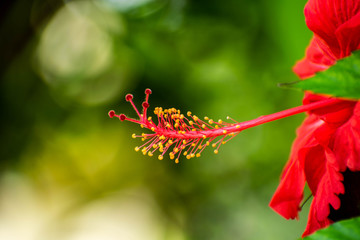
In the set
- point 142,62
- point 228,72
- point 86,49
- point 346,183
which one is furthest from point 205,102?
point 346,183

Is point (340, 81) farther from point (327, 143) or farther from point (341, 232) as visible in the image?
point (327, 143)

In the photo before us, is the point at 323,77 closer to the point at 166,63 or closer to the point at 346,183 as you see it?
the point at 346,183

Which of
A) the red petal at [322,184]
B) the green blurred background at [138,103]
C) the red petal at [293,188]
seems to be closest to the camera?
the red petal at [322,184]

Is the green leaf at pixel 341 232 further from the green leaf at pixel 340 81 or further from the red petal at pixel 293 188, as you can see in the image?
the red petal at pixel 293 188

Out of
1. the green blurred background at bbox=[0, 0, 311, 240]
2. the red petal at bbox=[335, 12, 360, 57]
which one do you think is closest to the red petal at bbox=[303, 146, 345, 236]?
the red petal at bbox=[335, 12, 360, 57]

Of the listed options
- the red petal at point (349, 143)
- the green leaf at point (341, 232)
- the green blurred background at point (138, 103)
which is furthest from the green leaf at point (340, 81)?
the green blurred background at point (138, 103)

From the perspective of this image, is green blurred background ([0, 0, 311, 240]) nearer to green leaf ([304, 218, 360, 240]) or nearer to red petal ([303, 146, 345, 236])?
red petal ([303, 146, 345, 236])

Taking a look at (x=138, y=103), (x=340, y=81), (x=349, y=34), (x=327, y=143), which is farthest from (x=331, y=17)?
(x=138, y=103)
